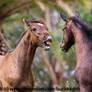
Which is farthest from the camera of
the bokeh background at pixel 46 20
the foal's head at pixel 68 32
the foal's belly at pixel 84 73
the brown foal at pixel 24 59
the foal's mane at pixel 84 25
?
the bokeh background at pixel 46 20

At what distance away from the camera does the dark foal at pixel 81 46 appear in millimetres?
7008

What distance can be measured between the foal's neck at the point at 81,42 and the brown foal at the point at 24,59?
0.79 m

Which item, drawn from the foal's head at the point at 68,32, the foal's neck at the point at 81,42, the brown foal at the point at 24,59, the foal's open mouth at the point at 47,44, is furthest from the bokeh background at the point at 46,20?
the foal's neck at the point at 81,42

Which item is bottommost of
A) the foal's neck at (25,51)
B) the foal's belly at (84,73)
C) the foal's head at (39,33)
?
the foal's belly at (84,73)

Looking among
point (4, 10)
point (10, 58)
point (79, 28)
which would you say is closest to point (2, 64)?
point (10, 58)

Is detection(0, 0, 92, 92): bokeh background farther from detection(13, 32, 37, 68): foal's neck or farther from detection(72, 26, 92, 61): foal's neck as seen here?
detection(72, 26, 92, 61): foal's neck

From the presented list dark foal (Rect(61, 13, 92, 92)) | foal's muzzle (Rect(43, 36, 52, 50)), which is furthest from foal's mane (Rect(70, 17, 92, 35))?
foal's muzzle (Rect(43, 36, 52, 50))

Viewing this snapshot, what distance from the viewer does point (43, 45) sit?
805cm

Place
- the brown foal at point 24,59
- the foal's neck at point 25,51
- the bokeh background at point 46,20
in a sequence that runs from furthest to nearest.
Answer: the bokeh background at point 46,20, the foal's neck at point 25,51, the brown foal at point 24,59

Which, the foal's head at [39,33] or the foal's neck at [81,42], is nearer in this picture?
the foal's neck at [81,42]

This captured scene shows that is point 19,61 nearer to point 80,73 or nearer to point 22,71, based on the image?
point 22,71

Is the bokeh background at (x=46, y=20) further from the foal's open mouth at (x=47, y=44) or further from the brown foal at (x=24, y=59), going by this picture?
the foal's open mouth at (x=47, y=44)

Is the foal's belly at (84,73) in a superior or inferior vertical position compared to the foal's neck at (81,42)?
inferior

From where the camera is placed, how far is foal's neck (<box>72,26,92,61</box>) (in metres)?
7.29
